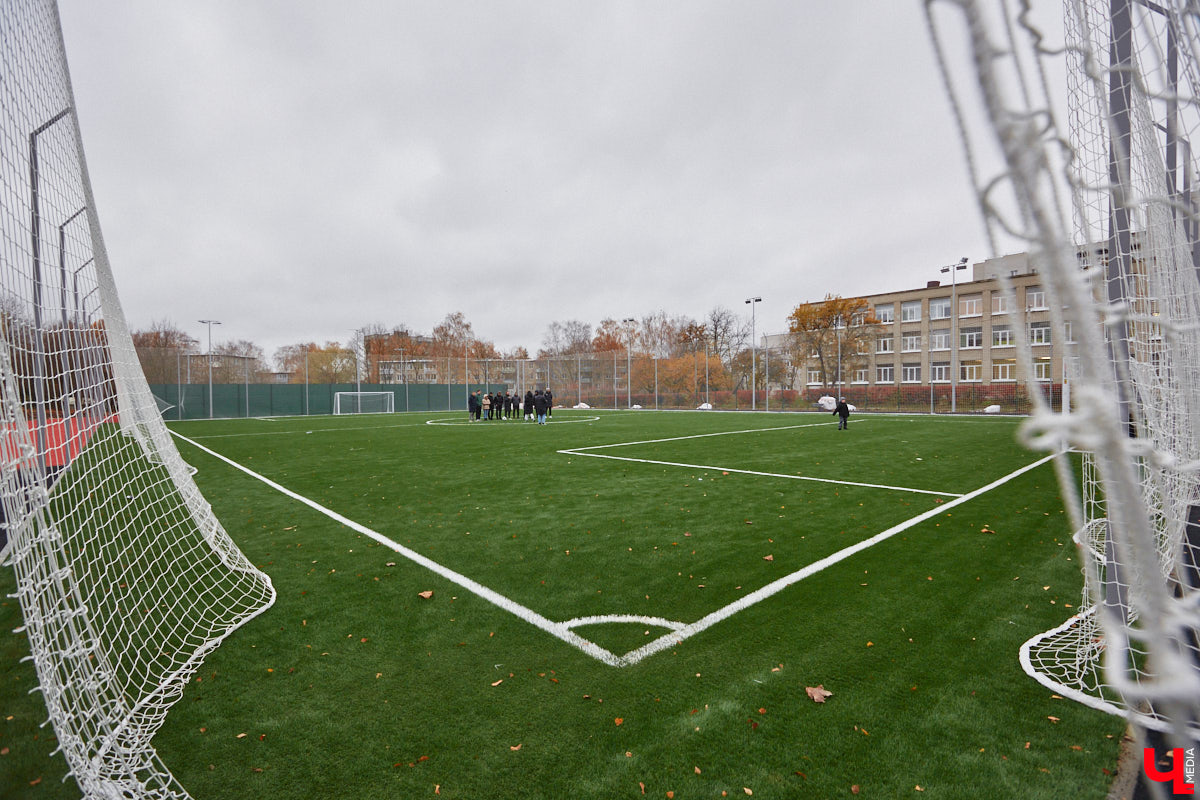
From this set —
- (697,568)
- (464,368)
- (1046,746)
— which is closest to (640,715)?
(1046,746)

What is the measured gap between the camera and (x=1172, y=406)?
3717 millimetres

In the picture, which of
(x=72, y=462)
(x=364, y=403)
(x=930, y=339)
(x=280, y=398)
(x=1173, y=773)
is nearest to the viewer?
(x=1173, y=773)

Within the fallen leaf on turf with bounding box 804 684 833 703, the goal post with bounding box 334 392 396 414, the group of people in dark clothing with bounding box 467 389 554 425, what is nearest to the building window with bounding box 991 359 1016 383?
the group of people in dark clothing with bounding box 467 389 554 425

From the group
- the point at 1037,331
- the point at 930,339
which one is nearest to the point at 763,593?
the point at 1037,331

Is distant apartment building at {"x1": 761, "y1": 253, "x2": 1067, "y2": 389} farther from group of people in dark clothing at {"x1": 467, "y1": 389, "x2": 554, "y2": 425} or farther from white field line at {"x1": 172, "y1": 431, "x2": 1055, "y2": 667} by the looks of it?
white field line at {"x1": 172, "y1": 431, "x2": 1055, "y2": 667}

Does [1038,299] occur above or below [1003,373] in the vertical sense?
above

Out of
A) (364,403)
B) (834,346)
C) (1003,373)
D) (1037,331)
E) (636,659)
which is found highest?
(834,346)

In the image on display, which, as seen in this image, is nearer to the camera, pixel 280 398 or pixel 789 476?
pixel 789 476

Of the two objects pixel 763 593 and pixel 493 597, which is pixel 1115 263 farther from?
pixel 493 597

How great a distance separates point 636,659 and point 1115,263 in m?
3.56

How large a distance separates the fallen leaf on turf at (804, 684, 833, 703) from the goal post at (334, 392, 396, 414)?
4143 cm

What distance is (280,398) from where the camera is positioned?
126 feet

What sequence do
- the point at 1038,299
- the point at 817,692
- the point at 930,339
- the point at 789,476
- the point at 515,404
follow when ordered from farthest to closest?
the point at 930,339
the point at 515,404
the point at 789,476
the point at 1038,299
the point at 817,692

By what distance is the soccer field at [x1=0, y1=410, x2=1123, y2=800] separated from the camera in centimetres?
252
